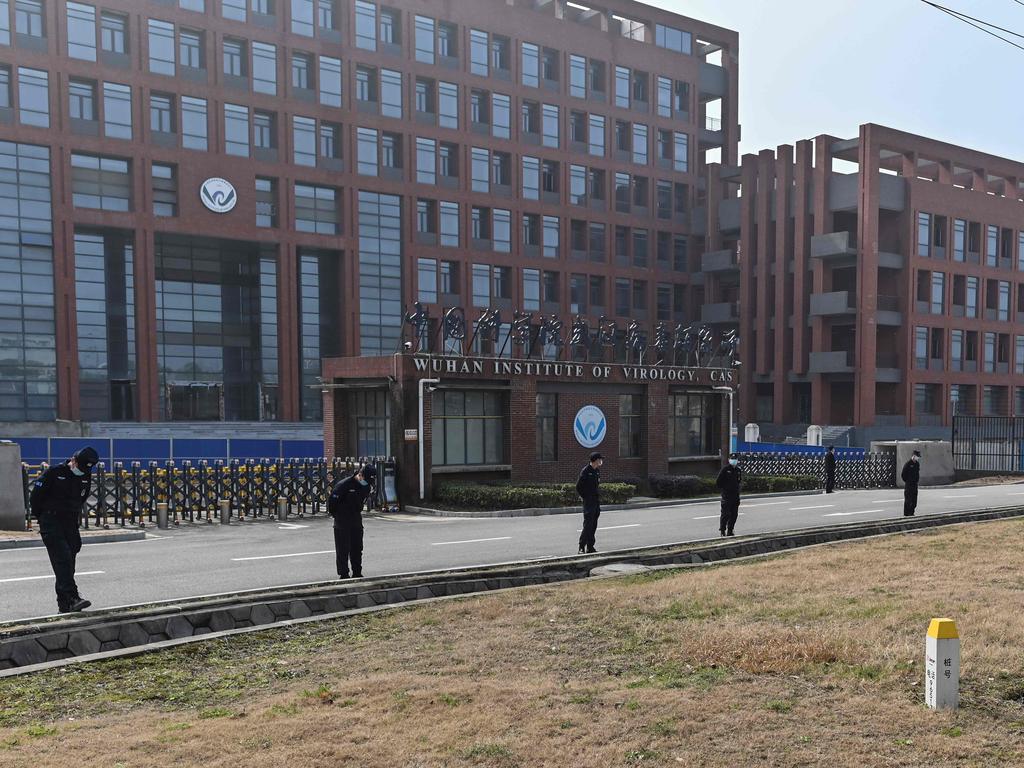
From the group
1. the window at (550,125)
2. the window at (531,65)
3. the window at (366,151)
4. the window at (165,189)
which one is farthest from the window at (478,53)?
the window at (165,189)

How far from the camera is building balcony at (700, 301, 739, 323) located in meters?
69.8

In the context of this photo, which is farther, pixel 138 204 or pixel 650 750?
pixel 138 204

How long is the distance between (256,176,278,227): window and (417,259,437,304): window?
936cm

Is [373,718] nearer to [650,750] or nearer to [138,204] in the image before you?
[650,750]

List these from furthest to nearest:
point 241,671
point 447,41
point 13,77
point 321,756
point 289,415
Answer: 1. point 447,41
2. point 289,415
3. point 13,77
4. point 241,671
5. point 321,756

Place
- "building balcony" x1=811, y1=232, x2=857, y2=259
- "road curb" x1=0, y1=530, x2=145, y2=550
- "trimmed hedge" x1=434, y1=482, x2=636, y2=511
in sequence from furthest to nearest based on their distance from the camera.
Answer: "building balcony" x1=811, y1=232, x2=857, y2=259, "trimmed hedge" x1=434, y1=482, x2=636, y2=511, "road curb" x1=0, y1=530, x2=145, y2=550

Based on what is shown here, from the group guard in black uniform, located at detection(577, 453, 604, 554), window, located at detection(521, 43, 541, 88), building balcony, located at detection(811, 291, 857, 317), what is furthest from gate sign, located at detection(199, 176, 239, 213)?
guard in black uniform, located at detection(577, 453, 604, 554)

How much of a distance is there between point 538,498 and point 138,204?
107 ft

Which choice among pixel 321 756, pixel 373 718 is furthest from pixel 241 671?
pixel 321 756

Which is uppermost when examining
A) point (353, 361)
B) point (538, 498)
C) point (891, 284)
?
point (891, 284)

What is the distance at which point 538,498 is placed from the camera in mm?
26922

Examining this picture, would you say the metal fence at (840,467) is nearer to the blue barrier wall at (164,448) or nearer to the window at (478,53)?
the blue barrier wall at (164,448)

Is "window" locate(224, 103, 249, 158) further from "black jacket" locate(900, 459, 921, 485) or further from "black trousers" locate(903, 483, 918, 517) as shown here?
"black trousers" locate(903, 483, 918, 517)

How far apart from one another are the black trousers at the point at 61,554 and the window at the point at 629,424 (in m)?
23.4
